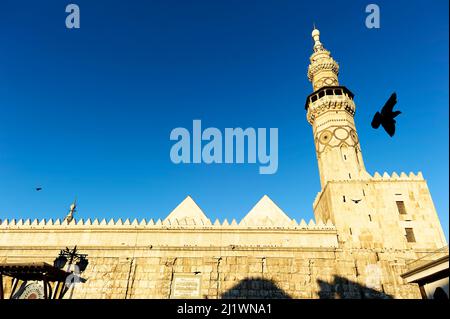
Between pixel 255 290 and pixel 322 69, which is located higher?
pixel 322 69

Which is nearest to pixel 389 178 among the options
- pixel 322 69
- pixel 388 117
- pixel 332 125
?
pixel 332 125

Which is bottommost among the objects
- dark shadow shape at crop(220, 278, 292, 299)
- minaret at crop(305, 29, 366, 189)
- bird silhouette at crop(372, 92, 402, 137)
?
dark shadow shape at crop(220, 278, 292, 299)

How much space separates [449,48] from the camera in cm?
326

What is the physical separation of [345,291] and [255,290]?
5.63m

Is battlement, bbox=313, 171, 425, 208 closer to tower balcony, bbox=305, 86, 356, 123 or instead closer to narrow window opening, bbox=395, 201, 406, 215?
narrow window opening, bbox=395, 201, 406, 215

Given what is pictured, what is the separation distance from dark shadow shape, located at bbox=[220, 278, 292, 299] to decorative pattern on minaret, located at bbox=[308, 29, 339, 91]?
66.1 ft

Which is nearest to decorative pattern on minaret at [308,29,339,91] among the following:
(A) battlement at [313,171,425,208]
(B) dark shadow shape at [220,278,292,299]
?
(A) battlement at [313,171,425,208]

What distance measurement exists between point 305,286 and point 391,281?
5.35m

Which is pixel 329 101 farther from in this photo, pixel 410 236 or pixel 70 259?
pixel 70 259

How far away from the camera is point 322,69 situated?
103 ft

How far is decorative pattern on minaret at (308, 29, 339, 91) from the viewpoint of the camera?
1201 inches
